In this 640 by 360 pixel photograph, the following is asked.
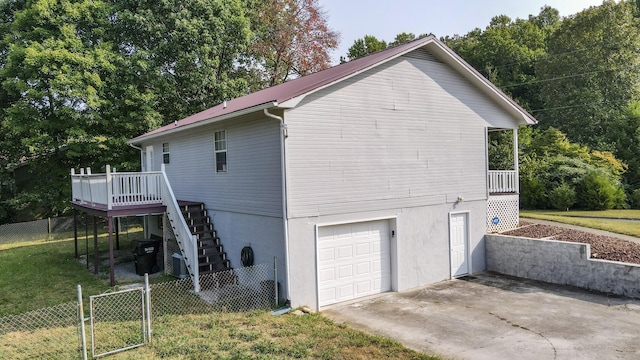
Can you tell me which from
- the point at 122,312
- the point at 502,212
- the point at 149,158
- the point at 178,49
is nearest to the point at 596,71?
the point at 502,212

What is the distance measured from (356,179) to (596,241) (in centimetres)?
753

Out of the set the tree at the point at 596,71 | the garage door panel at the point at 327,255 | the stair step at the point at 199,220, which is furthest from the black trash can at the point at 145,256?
the tree at the point at 596,71

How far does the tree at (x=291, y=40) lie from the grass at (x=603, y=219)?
1851cm

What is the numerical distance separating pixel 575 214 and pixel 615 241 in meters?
Answer: 8.09

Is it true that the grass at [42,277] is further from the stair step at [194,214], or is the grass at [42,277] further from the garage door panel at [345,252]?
the garage door panel at [345,252]

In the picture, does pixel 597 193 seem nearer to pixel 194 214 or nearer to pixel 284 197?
pixel 284 197

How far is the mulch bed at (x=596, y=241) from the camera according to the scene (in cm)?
1082

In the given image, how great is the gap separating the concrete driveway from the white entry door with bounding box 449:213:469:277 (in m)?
0.95

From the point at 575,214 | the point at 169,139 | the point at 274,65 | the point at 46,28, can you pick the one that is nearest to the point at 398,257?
the point at 169,139

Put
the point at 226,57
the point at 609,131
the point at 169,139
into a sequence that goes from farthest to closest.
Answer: the point at 609,131 → the point at 226,57 → the point at 169,139

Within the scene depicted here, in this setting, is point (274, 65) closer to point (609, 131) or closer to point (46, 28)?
point (46, 28)

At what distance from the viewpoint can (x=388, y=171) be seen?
36.4 ft

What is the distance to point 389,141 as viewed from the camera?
11.1m

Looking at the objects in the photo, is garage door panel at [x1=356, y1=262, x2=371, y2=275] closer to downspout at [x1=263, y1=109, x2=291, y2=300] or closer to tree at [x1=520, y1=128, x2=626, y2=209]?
downspout at [x1=263, y1=109, x2=291, y2=300]
